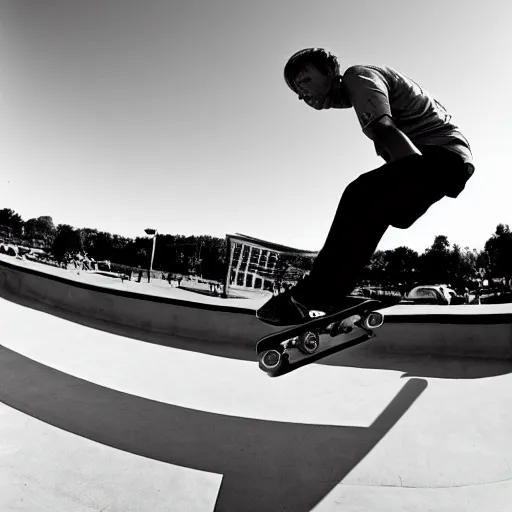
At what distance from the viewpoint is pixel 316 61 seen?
1.25m

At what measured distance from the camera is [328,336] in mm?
1459

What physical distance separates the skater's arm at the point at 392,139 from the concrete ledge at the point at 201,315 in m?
1.36

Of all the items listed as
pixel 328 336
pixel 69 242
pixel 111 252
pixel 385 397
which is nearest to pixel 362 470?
pixel 328 336

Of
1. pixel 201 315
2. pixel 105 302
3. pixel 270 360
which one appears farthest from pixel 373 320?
pixel 105 302

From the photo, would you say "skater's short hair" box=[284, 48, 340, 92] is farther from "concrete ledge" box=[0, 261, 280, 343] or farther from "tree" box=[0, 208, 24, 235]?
"tree" box=[0, 208, 24, 235]

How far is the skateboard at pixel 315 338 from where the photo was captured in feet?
4.39

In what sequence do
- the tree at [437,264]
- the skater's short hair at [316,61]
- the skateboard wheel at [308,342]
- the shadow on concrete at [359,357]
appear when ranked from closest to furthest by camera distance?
the skater's short hair at [316,61], the skateboard wheel at [308,342], the tree at [437,264], the shadow on concrete at [359,357]

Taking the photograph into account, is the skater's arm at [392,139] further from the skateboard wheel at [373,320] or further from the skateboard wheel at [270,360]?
the skateboard wheel at [270,360]

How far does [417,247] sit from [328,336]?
847 mm

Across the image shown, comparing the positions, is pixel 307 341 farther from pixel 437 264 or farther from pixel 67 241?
pixel 67 241

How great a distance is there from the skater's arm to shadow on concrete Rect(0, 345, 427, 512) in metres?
1.36

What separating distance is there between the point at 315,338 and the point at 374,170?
819mm

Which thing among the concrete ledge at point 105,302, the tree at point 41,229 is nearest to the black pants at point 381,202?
the concrete ledge at point 105,302

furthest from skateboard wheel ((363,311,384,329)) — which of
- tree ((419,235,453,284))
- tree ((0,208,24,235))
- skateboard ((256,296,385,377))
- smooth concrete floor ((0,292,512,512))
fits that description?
tree ((0,208,24,235))
